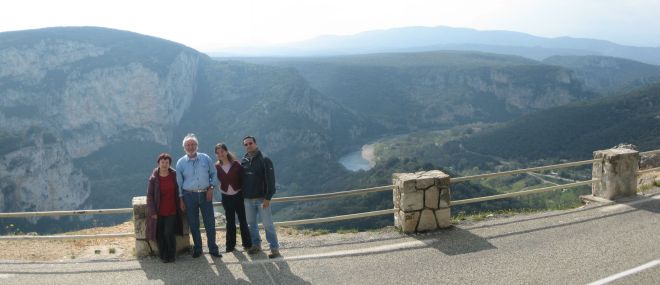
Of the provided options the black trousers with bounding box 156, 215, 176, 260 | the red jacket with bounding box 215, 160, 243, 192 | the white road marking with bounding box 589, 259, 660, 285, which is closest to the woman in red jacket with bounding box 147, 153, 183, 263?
the black trousers with bounding box 156, 215, 176, 260

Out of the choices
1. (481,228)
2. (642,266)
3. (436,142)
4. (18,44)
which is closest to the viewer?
(642,266)

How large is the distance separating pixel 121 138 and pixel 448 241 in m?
153

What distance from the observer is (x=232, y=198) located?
7.79m

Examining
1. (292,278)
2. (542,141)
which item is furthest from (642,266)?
(542,141)

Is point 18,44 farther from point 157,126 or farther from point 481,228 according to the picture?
point 481,228

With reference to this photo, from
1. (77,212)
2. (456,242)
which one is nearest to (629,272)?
(456,242)

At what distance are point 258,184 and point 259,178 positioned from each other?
0.30 feet

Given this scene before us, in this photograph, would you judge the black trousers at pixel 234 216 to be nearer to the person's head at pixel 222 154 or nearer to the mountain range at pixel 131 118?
the person's head at pixel 222 154

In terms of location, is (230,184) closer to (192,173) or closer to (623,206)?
(192,173)

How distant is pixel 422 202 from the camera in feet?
28.5

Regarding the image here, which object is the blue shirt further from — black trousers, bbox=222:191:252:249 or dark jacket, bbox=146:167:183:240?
black trousers, bbox=222:191:252:249

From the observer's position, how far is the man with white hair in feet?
24.9

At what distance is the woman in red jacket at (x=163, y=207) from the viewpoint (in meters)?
7.43

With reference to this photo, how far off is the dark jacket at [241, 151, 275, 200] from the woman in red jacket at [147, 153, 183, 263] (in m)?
1.08
